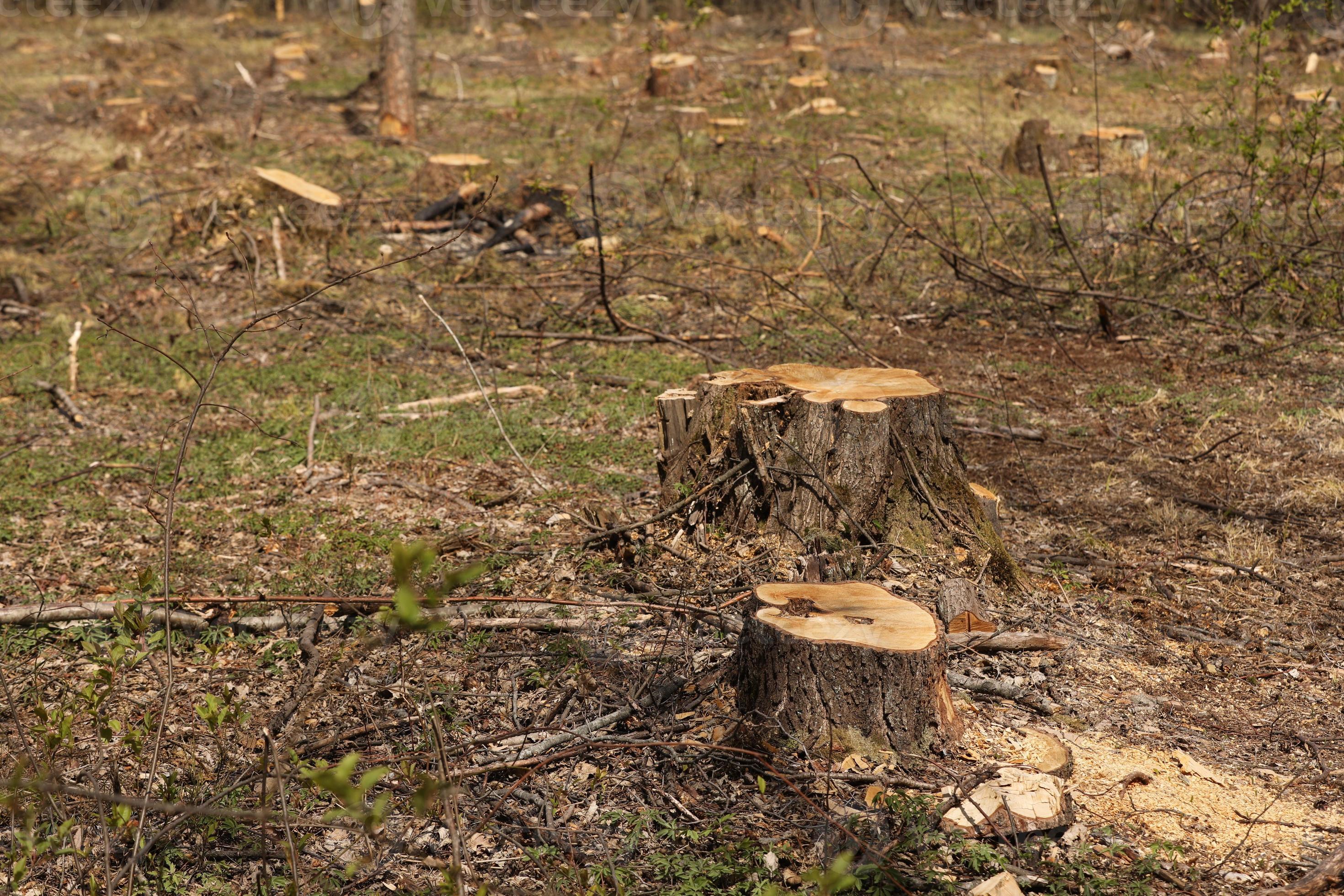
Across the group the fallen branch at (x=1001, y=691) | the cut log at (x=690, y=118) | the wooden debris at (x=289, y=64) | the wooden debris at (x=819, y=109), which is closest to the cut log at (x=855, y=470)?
the fallen branch at (x=1001, y=691)

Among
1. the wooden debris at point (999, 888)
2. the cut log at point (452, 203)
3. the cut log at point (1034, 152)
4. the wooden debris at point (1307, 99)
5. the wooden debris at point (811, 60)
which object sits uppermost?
the wooden debris at point (811, 60)

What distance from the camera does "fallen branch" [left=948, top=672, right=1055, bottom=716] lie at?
3.89 meters

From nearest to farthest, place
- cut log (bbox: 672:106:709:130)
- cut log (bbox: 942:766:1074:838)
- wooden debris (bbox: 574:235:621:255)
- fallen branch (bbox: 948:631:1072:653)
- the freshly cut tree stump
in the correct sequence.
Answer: cut log (bbox: 942:766:1074:838)
the freshly cut tree stump
fallen branch (bbox: 948:631:1072:653)
wooden debris (bbox: 574:235:621:255)
cut log (bbox: 672:106:709:130)

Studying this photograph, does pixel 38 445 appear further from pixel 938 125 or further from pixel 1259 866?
pixel 938 125

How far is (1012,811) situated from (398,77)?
13342mm

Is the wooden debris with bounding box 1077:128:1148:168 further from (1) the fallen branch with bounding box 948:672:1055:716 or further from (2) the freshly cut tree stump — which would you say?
(2) the freshly cut tree stump

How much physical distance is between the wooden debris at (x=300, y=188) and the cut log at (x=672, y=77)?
23.7ft

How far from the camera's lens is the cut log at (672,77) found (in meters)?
16.3

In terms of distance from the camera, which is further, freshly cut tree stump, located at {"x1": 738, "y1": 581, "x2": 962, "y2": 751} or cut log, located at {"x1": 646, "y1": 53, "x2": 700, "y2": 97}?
cut log, located at {"x1": 646, "y1": 53, "x2": 700, "y2": 97}

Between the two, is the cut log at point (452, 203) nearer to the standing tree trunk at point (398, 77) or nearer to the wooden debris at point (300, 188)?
the wooden debris at point (300, 188)

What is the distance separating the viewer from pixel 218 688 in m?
4.07

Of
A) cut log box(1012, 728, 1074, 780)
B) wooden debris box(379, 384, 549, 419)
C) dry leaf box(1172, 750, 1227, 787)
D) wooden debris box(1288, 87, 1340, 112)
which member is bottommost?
dry leaf box(1172, 750, 1227, 787)

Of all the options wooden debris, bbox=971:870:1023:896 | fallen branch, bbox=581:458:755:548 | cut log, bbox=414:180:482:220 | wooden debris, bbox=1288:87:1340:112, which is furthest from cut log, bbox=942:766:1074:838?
wooden debris, bbox=1288:87:1340:112

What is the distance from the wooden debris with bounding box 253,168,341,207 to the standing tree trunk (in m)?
3.96
